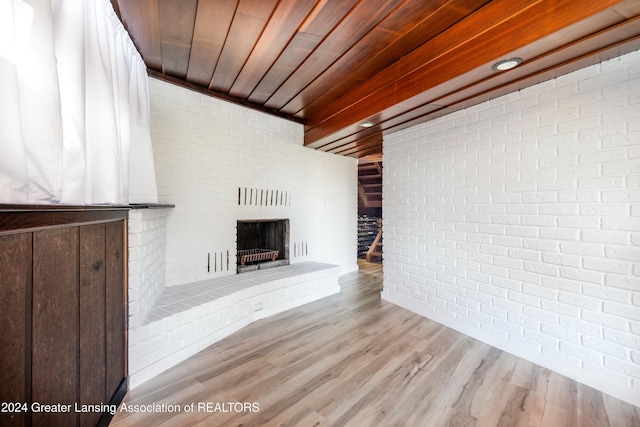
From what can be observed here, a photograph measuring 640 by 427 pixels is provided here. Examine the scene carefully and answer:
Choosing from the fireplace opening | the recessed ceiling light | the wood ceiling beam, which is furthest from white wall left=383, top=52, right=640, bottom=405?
the fireplace opening

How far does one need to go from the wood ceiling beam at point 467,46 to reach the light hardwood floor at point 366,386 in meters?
2.15

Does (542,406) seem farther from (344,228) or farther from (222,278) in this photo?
(344,228)

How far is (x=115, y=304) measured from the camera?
5.30 feet

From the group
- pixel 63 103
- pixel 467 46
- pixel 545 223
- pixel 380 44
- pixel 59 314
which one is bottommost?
pixel 59 314

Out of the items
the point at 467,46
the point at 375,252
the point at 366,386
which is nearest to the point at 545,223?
the point at 467,46

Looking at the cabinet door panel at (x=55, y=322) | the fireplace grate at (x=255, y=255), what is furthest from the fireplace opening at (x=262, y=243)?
the cabinet door panel at (x=55, y=322)

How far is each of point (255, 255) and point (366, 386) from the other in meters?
2.19

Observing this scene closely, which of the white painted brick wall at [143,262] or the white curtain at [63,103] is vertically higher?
the white curtain at [63,103]

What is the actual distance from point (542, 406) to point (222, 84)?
3.74 meters

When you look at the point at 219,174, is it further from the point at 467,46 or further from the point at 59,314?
the point at 467,46

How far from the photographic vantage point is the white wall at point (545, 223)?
174cm

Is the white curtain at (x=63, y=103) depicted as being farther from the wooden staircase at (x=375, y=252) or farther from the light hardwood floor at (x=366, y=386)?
the wooden staircase at (x=375, y=252)

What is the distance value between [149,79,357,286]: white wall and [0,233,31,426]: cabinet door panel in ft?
6.44

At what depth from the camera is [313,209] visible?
4.38 meters
